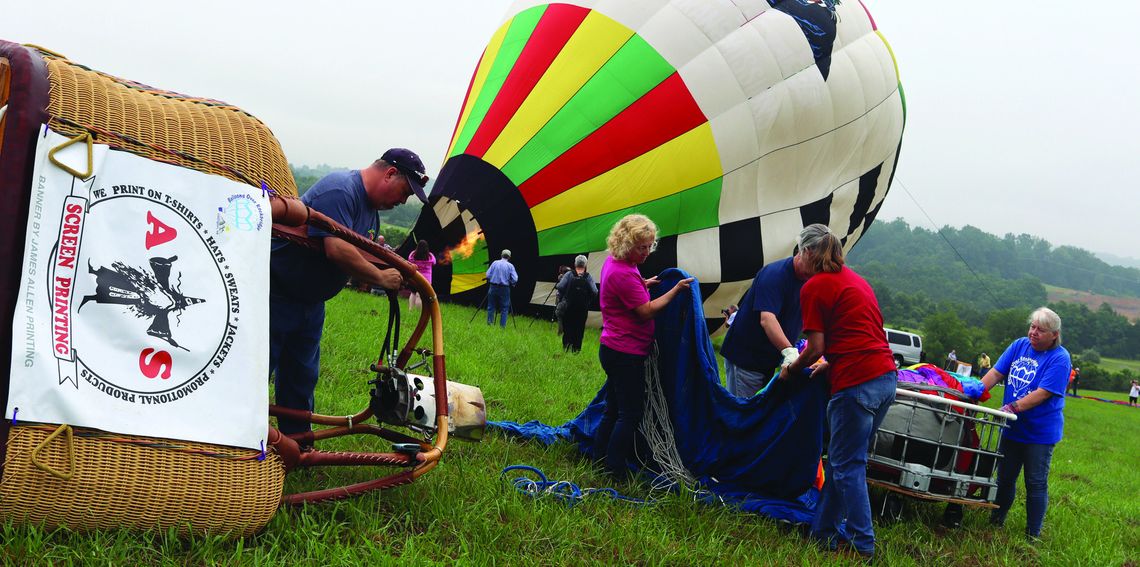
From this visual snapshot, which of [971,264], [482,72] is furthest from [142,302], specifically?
[971,264]

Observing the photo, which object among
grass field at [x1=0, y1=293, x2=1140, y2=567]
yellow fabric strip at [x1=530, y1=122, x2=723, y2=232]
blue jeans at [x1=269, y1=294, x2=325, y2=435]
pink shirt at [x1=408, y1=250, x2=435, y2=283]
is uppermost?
yellow fabric strip at [x1=530, y1=122, x2=723, y2=232]

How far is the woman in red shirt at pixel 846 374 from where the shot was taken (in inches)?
144

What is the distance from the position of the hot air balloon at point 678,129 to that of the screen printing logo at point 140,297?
274 inches

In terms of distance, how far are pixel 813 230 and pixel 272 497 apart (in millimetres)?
2722

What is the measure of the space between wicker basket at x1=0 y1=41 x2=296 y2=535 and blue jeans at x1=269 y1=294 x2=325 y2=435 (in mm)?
705

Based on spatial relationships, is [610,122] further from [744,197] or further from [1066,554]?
[1066,554]

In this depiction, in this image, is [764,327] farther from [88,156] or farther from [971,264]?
[971,264]

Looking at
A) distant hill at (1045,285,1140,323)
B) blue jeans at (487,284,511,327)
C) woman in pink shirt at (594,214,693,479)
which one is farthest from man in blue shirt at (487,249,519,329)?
distant hill at (1045,285,1140,323)

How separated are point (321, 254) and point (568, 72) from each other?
21.7 feet

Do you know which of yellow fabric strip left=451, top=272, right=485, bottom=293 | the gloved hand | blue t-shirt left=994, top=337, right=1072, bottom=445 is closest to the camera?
the gloved hand

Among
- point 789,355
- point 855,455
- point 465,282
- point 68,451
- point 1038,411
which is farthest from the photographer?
point 465,282

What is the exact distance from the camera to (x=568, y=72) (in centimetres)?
926

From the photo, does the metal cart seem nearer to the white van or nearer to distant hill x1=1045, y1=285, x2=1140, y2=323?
the white van

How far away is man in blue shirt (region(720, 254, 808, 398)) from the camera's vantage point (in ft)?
14.1
